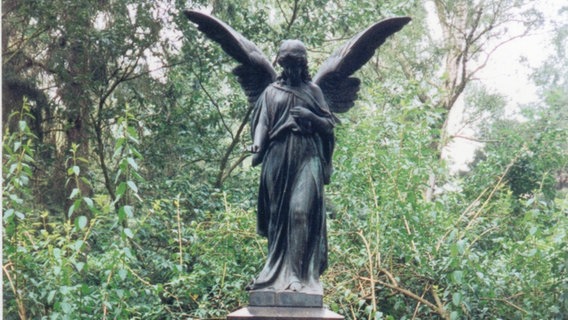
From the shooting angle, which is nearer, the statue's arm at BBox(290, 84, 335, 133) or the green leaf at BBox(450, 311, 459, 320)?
the statue's arm at BBox(290, 84, 335, 133)

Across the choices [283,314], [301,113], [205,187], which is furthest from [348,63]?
[205,187]

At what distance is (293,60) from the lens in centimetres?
524

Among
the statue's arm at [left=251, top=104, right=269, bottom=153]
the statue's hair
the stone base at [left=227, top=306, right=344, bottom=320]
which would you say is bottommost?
the stone base at [left=227, top=306, right=344, bottom=320]

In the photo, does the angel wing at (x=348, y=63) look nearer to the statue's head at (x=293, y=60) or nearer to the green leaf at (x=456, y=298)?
the statue's head at (x=293, y=60)

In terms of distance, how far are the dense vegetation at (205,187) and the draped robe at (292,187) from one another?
1.05 metres

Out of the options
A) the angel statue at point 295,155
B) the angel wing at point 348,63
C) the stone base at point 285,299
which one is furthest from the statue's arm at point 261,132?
the stone base at point 285,299

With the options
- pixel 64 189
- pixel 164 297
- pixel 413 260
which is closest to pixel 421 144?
pixel 413 260

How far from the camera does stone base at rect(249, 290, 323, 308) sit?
487 cm

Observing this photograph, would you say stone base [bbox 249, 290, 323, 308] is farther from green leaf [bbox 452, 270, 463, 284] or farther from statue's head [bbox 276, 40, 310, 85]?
green leaf [bbox 452, 270, 463, 284]

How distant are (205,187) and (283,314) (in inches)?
220

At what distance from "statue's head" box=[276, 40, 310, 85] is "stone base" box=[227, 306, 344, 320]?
1460 mm

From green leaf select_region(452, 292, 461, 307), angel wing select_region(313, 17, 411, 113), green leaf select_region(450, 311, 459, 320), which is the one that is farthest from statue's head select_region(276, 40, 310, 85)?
green leaf select_region(450, 311, 459, 320)

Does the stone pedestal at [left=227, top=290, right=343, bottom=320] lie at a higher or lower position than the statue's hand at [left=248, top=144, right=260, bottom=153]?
lower

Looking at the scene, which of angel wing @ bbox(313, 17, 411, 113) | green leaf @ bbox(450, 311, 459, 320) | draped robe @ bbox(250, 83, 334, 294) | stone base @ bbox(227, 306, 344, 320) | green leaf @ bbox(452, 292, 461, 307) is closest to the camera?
stone base @ bbox(227, 306, 344, 320)
